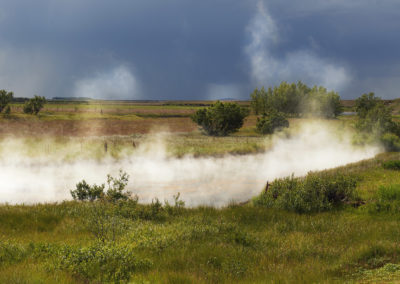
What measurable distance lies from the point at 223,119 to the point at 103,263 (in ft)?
190

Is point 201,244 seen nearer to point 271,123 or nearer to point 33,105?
point 271,123

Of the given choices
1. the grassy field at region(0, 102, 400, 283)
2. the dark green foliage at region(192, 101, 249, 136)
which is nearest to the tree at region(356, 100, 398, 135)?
the dark green foliage at region(192, 101, 249, 136)

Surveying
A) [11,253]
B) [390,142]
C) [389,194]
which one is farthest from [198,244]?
[390,142]

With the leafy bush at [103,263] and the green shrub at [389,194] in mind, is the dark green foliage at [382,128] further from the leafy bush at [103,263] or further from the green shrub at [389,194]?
the leafy bush at [103,263]

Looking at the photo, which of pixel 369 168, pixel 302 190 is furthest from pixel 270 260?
pixel 369 168

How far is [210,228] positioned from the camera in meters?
10.4

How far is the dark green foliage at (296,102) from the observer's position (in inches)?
4943

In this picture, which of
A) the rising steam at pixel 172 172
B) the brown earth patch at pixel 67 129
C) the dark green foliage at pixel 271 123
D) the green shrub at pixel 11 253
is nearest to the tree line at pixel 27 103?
the brown earth patch at pixel 67 129

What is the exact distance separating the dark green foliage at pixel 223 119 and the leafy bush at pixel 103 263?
57.2 m

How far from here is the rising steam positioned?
A: 22141mm

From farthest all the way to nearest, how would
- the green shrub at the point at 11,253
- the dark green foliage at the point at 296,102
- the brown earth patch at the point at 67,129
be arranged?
the dark green foliage at the point at 296,102 → the brown earth patch at the point at 67,129 → the green shrub at the point at 11,253

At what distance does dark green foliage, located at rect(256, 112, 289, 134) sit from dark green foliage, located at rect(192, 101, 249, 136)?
3.93m

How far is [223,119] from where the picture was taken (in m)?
64.2

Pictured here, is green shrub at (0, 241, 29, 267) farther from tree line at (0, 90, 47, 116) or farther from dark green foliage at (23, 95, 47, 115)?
dark green foliage at (23, 95, 47, 115)
